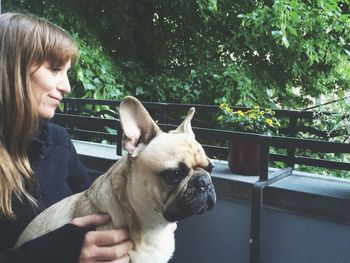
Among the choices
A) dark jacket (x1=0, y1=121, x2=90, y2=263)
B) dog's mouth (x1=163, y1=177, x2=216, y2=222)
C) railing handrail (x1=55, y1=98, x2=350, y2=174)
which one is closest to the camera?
dark jacket (x1=0, y1=121, x2=90, y2=263)

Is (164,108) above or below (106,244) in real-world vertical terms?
above

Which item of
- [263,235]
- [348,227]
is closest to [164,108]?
[263,235]

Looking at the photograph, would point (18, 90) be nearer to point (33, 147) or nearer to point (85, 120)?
point (33, 147)

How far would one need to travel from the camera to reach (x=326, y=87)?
4.32 meters

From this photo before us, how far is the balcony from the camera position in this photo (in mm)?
1651

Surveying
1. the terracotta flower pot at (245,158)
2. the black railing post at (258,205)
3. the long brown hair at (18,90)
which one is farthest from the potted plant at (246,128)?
the long brown hair at (18,90)

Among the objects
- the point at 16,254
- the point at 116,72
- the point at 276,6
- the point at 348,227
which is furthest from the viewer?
the point at 116,72

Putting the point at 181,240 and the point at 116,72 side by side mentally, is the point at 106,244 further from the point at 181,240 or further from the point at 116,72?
the point at 116,72

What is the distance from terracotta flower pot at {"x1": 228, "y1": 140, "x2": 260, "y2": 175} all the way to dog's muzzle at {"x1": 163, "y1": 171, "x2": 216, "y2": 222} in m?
0.77

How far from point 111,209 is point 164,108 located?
4.11 ft

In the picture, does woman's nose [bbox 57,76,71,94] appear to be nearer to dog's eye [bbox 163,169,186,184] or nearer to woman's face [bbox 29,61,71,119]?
woman's face [bbox 29,61,71,119]

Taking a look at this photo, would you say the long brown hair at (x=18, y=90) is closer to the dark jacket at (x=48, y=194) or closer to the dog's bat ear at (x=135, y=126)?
the dark jacket at (x=48, y=194)

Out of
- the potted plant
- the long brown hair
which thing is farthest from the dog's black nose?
the potted plant

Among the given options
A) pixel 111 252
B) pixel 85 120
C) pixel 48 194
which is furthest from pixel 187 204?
pixel 85 120
